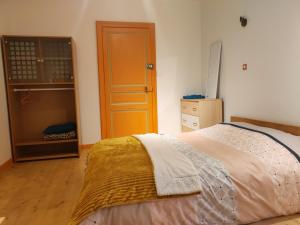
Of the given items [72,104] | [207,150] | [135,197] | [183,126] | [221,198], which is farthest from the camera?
[183,126]

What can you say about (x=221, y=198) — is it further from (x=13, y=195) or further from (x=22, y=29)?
(x=22, y=29)

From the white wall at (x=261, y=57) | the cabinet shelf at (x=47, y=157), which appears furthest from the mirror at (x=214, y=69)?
the cabinet shelf at (x=47, y=157)

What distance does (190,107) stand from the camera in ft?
11.9

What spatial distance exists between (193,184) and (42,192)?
1748 millimetres

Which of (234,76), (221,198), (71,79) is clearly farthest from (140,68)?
(221,198)

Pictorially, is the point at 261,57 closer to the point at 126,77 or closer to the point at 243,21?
the point at 243,21

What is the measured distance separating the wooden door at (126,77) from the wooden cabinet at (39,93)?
0.55 metres

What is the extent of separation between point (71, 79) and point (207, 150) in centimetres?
243

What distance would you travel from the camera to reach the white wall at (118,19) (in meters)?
3.42

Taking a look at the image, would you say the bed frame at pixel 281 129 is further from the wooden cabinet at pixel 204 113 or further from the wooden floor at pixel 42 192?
the wooden cabinet at pixel 204 113

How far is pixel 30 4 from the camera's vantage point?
11.1 feet

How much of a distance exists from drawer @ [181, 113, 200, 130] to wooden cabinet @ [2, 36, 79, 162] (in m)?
1.83

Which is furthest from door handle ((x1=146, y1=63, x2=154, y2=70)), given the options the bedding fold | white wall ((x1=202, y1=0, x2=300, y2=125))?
the bedding fold

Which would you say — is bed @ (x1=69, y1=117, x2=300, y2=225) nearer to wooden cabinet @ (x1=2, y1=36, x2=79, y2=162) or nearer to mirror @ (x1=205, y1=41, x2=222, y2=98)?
mirror @ (x1=205, y1=41, x2=222, y2=98)
